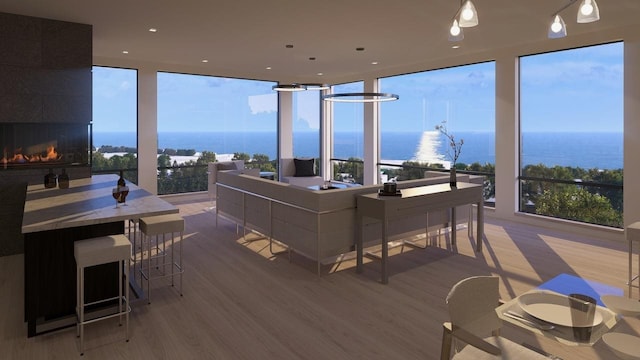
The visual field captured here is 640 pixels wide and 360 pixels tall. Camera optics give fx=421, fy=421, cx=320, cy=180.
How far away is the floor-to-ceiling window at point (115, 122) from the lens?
26.8 feet

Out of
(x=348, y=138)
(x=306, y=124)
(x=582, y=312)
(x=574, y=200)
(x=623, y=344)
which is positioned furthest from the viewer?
(x=306, y=124)

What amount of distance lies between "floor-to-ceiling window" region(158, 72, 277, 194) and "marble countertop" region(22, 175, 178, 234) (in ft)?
16.1

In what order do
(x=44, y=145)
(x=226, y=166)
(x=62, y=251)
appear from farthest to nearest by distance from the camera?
(x=226, y=166) → (x=44, y=145) → (x=62, y=251)

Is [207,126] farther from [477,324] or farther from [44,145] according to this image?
[477,324]

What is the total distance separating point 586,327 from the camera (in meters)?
1.89

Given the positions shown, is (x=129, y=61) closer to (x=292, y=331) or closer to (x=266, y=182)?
(x=266, y=182)

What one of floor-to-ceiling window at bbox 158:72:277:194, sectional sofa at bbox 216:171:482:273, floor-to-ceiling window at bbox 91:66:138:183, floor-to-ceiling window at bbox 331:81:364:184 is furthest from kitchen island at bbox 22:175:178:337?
floor-to-ceiling window at bbox 331:81:364:184

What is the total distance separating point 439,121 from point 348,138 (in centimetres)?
271

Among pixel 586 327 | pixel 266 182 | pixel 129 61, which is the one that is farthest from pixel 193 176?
pixel 586 327

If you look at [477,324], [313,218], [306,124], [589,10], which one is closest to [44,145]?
[313,218]

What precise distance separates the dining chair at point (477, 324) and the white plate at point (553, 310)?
0.16 m

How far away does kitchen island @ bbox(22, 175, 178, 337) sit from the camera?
298 centimetres

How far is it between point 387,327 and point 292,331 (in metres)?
0.73

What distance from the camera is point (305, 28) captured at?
18.5ft
